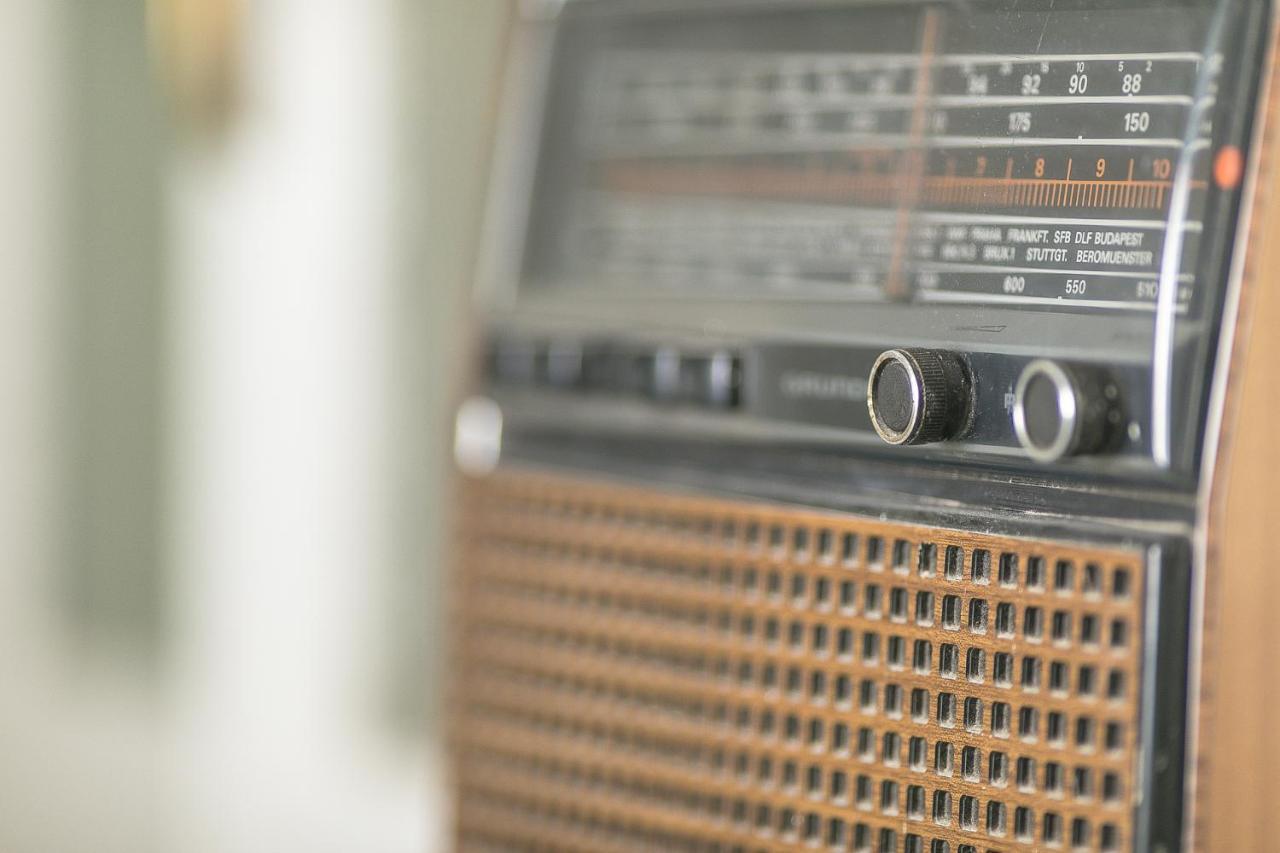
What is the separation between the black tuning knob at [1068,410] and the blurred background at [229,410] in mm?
871

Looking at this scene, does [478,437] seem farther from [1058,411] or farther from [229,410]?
[229,410]

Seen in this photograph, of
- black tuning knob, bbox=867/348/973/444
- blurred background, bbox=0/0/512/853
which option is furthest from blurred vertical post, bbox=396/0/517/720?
black tuning knob, bbox=867/348/973/444

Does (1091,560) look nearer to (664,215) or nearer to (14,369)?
(664,215)

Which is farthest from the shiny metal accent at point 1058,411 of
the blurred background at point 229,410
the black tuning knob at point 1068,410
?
the blurred background at point 229,410

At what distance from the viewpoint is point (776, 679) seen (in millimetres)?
770

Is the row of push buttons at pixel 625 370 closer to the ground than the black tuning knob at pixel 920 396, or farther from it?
closer to the ground

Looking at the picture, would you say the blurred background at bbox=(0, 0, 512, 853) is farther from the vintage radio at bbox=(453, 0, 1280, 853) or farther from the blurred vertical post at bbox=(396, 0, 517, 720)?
the vintage radio at bbox=(453, 0, 1280, 853)

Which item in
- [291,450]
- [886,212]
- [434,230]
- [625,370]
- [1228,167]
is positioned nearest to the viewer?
[1228,167]

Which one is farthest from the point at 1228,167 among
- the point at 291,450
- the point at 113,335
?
the point at 113,335

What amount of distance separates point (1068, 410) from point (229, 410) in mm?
1496

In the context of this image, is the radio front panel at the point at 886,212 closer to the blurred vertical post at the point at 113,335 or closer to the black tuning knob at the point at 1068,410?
the black tuning knob at the point at 1068,410

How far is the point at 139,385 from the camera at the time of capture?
2.08m

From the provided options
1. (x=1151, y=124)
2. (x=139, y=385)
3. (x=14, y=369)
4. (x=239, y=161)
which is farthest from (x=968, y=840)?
(x=14, y=369)

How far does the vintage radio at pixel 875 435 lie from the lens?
62 centimetres
